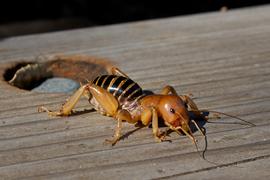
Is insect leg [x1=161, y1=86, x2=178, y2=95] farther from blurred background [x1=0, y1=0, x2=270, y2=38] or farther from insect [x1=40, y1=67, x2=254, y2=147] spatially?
blurred background [x1=0, y1=0, x2=270, y2=38]

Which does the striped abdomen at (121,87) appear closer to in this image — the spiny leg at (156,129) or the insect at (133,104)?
the insect at (133,104)

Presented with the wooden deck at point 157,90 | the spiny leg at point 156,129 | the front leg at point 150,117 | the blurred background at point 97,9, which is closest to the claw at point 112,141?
the wooden deck at point 157,90

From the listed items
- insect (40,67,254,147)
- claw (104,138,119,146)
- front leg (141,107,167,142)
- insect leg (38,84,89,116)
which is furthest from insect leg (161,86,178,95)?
claw (104,138,119,146)

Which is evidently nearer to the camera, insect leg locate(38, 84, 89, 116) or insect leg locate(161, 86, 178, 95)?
insect leg locate(38, 84, 89, 116)

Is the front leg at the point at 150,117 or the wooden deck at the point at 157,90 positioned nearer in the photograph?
the wooden deck at the point at 157,90

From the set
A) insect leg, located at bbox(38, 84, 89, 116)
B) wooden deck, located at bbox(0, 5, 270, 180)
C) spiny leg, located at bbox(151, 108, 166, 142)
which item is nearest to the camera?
wooden deck, located at bbox(0, 5, 270, 180)

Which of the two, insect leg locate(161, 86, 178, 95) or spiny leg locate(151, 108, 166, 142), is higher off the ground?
insect leg locate(161, 86, 178, 95)
